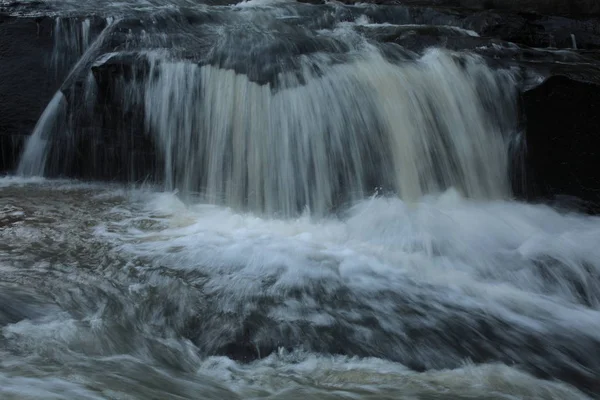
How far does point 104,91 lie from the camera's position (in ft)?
19.5

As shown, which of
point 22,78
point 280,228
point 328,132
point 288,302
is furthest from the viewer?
point 22,78

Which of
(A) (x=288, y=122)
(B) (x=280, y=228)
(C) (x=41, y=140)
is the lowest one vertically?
(B) (x=280, y=228)

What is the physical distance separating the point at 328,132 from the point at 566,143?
93.2 inches

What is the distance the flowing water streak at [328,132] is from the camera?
18.2ft

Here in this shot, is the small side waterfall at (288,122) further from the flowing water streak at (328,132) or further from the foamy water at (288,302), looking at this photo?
the foamy water at (288,302)

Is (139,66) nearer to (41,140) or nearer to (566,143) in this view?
(41,140)

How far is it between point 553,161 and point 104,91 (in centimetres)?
447

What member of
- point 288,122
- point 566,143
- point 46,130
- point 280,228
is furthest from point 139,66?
point 566,143

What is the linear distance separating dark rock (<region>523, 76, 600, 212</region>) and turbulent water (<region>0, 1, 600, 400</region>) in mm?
211

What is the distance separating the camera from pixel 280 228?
4.93 meters

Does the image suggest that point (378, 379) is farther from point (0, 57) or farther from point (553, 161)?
point (0, 57)

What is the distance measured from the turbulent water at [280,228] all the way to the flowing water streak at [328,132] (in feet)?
0.07

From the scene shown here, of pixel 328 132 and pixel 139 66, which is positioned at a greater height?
pixel 139 66

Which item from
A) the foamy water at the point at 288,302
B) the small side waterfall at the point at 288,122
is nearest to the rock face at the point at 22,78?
the small side waterfall at the point at 288,122
